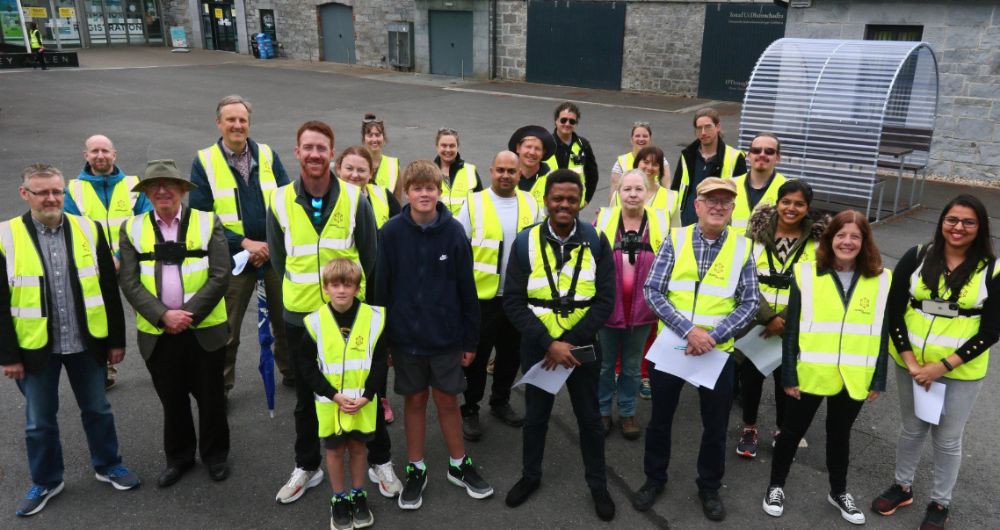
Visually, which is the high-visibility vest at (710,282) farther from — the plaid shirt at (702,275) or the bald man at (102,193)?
the bald man at (102,193)

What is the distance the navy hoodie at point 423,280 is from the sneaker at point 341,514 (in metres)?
0.90

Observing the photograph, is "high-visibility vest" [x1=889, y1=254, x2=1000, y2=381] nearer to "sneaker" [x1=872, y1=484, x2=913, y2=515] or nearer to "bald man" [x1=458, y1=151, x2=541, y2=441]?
"sneaker" [x1=872, y1=484, x2=913, y2=515]

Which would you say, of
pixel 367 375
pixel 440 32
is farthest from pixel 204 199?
pixel 440 32

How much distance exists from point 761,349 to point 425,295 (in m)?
2.19

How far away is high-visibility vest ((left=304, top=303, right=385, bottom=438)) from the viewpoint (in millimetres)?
3904

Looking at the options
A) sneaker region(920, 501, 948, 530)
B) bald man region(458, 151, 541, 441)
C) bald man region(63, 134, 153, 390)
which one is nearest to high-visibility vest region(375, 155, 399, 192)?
bald man region(458, 151, 541, 441)

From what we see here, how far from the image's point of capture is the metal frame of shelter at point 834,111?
31.6 ft

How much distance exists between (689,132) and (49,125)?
577 inches

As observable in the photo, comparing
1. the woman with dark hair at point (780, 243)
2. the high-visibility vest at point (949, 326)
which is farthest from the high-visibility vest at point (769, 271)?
the high-visibility vest at point (949, 326)

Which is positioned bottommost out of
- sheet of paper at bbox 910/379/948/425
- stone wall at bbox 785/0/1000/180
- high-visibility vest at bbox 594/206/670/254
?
sheet of paper at bbox 910/379/948/425

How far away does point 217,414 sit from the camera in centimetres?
452

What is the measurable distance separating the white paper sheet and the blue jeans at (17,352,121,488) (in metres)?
3.25

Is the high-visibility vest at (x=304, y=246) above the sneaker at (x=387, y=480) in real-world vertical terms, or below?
above

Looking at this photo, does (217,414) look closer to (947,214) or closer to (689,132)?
(947,214)
